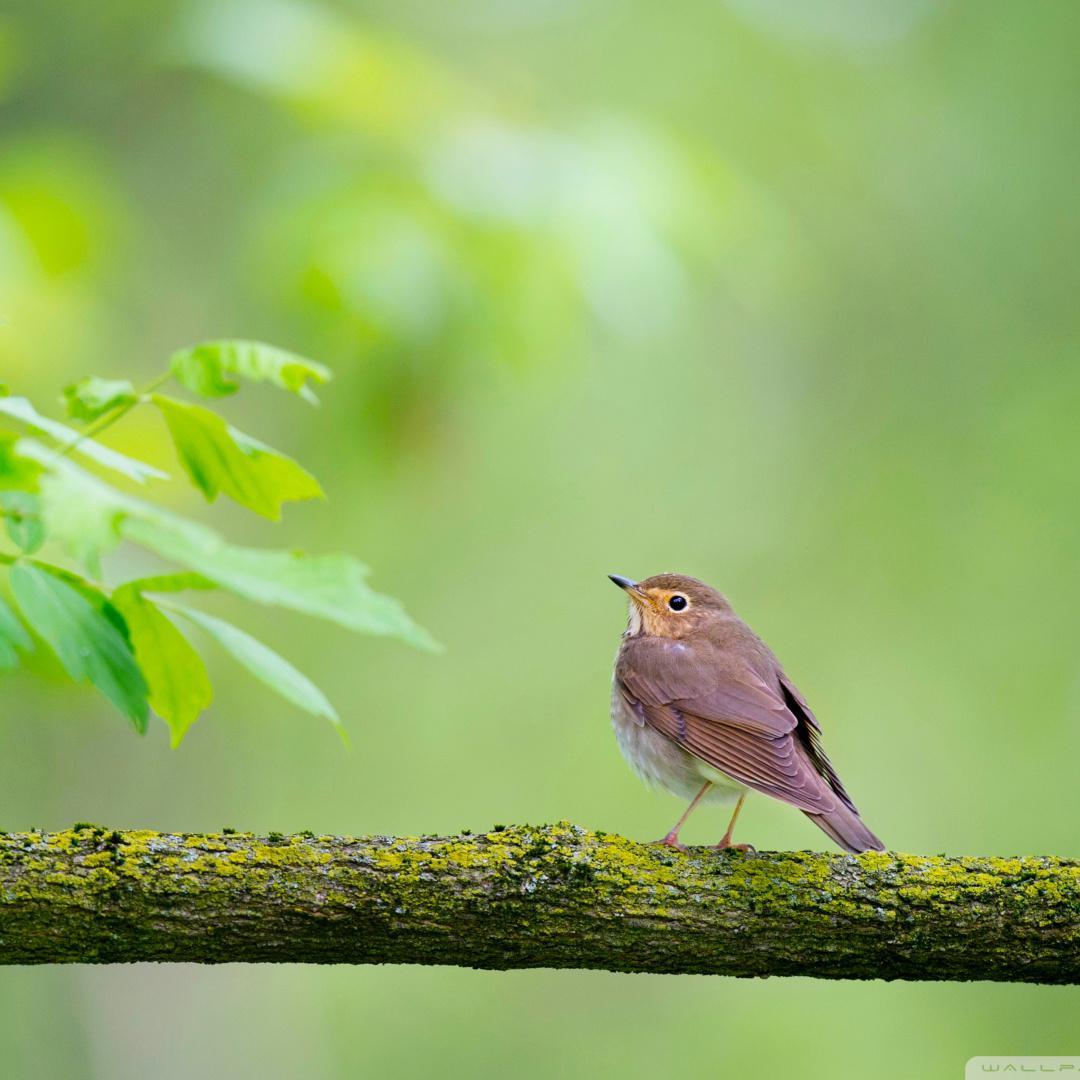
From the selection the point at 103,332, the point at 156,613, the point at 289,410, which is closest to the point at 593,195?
the point at 103,332

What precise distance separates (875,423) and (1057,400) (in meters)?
1.78

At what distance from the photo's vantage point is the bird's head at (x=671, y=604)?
5.45 m

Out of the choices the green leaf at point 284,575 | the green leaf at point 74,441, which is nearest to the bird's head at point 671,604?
the green leaf at point 284,575

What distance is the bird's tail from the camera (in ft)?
13.2

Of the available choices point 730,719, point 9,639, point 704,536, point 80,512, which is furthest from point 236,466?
point 704,536

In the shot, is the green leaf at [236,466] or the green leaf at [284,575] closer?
the green leaf at [284,575]

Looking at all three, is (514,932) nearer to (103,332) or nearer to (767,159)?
(103,332)

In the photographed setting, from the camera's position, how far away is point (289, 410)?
8.89m

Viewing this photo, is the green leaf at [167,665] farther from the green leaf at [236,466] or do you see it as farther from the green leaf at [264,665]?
the green leaf at [236,466]

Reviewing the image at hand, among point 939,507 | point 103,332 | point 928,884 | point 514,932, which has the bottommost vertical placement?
point 514,932

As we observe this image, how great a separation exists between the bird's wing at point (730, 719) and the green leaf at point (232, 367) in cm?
212

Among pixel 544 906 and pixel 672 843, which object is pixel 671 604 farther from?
Answer: pixel 544 906

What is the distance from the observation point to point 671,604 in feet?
18.2

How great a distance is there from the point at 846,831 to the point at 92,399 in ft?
8.57
